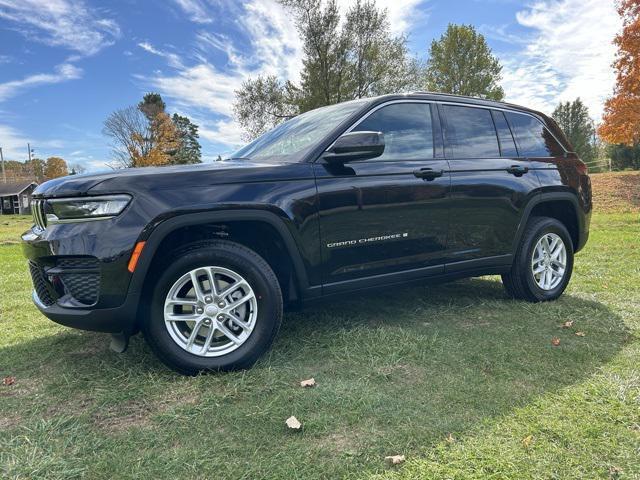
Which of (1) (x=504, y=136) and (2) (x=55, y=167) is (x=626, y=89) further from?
(2) (x=55, y=167)

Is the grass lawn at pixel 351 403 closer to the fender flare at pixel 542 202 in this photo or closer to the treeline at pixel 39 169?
the fender flare at pixel 542 202

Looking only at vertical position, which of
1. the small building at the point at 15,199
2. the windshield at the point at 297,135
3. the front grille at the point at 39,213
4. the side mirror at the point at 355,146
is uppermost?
the small building at the point at 15,199

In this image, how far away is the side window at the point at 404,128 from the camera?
3475mm

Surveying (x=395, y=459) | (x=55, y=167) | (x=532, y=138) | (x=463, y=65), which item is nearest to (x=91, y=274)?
(x=395, y=459)

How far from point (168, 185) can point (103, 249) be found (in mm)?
513

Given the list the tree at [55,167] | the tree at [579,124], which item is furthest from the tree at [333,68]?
the tree at [55,167]

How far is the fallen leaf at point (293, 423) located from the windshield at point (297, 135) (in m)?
1.70

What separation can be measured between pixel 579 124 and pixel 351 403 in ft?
191

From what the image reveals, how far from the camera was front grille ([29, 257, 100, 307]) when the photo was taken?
2576 millimetres

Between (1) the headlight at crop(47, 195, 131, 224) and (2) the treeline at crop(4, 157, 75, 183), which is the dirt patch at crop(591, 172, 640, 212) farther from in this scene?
(2) the treeline at crop(4, 157, 75, 183)

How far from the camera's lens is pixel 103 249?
8.34 ft

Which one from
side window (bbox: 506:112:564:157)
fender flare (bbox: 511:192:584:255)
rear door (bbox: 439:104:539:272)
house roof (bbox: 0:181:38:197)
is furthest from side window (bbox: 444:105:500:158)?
house roof (bbox: 0:181:38:197)

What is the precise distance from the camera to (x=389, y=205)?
3.33 m

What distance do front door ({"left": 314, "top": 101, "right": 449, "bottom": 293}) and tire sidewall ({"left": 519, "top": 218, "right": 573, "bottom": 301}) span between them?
1.08 metres
